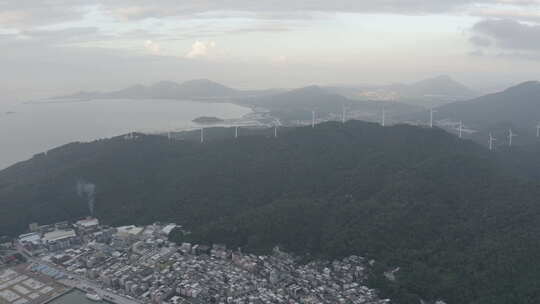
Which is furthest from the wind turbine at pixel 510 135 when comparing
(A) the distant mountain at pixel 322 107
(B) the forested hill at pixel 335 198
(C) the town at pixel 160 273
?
(C) the town at pixel 160 273

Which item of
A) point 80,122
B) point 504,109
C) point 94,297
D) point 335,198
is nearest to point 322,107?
point 504,109

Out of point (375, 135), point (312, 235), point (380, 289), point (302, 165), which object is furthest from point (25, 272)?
Answer: point (375, 135)

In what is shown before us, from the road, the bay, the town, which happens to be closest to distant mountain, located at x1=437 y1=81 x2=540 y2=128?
the bay

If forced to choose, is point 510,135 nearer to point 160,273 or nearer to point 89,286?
point 160,273

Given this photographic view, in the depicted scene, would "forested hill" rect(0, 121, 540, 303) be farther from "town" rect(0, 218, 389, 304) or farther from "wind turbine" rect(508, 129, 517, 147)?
"wind turbine" rect(508, 129, 517, 147)

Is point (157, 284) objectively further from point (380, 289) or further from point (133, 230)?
point (380, 289)

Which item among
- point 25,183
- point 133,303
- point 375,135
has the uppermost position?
point 375,135

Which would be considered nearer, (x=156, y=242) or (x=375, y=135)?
(x=156, y=242)

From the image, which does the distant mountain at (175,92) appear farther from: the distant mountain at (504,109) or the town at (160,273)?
the town at (160,273)
